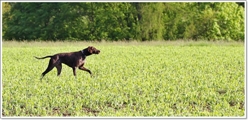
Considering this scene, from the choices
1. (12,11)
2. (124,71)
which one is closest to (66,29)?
(12,11)

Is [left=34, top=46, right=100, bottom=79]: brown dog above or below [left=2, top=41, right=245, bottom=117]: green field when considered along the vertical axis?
above

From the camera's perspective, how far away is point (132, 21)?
40688mm

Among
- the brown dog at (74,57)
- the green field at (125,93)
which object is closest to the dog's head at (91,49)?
the brown dog at (74,57)

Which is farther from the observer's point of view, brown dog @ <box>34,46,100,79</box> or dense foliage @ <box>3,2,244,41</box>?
dense foliage @ <box>3,2,244,41</box>

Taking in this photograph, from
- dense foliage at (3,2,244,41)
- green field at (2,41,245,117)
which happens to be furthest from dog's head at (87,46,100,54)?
dense foliage at (3,2,244,41)

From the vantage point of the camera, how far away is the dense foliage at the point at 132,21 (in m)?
39.6

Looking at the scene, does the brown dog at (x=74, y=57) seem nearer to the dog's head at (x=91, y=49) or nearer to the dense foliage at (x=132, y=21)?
the dog's head at (x=91, y=49)

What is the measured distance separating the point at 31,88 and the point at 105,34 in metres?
30.0

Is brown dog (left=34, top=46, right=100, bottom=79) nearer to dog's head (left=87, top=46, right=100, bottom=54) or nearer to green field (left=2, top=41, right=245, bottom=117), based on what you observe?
dog's head (left=87, top=46, right=100, bottom=54)

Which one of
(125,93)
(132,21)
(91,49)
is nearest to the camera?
(125,93)

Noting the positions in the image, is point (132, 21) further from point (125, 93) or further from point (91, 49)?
point (125, 93)

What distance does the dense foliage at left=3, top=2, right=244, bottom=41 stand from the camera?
39.6 metres

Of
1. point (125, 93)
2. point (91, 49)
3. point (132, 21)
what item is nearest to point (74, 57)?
point (91, 49)

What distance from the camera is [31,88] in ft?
32.9
